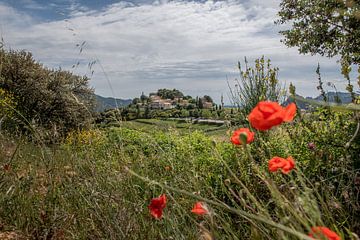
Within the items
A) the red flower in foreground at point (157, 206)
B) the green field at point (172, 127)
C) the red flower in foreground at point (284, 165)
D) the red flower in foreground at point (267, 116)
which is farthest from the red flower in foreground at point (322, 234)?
the green field at point (172, 127)

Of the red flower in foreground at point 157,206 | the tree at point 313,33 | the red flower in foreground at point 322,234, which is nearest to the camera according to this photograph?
the red flower in foreground at point 322,234

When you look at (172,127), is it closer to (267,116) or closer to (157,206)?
(157,206)

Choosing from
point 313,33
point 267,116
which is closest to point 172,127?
point 267,116

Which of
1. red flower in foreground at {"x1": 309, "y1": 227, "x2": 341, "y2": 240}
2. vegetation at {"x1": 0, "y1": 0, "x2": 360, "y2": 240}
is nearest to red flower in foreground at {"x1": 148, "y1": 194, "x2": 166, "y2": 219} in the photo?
vegetation at {"x1": 0, "y1": 0, "x2": 360, "y2": 240}

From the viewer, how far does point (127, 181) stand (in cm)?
349

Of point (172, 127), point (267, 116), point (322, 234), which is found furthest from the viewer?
point (172, 127)

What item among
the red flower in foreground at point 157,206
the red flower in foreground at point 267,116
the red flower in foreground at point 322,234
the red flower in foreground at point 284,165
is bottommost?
the red flower in foreground at point 157,206

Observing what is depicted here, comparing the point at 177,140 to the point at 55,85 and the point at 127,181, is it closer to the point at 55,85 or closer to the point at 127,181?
the point at 127,181

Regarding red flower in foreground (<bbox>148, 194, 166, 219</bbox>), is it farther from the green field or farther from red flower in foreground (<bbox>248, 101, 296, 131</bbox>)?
the green field

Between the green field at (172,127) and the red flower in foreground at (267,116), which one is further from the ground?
the red flower in foreground at (267,116)

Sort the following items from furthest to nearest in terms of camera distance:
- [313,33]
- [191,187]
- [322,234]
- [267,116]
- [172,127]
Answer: [313,33] < [172,127] < [191,187] < [267,116] < [322,234]

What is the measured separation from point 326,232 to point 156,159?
363 cm

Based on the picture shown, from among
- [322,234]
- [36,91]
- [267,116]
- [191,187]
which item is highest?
[36,91]

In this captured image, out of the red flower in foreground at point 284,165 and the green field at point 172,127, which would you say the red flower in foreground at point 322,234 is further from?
the green field at point 172,127
